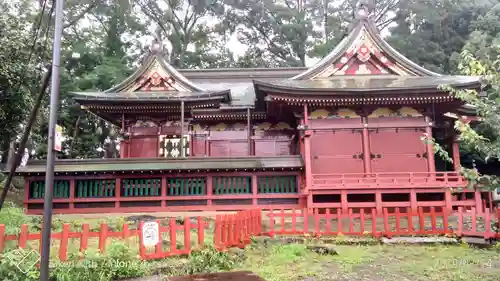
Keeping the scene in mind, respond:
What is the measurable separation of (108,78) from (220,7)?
18.2 metres

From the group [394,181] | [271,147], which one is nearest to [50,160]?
[394,181]

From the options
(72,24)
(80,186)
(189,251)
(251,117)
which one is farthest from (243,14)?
(189,251)

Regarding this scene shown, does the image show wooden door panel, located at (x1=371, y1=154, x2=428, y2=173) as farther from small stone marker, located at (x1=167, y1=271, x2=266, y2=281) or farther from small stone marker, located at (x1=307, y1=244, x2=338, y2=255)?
small stone marker, located at (x1=167, y1=271, x2=266, y2=281)

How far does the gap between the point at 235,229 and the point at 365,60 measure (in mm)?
12518

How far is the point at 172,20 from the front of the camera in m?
46.3

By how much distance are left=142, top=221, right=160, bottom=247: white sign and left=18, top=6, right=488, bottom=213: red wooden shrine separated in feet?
27.5

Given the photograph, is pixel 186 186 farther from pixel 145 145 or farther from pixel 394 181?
pixel 394 181

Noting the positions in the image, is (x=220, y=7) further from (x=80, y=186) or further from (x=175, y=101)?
(x=80, y=186)

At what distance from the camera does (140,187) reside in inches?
682

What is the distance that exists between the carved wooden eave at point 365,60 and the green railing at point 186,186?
693 centimetres

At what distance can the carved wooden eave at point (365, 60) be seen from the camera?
19.3 metres

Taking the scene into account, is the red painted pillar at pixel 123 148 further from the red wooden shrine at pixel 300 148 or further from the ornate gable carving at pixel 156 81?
the ornate gable carving at pixel 156 81

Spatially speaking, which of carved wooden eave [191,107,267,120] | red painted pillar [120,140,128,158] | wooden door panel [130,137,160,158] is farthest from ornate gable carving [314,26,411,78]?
red painted pillar [120,140,128,158]

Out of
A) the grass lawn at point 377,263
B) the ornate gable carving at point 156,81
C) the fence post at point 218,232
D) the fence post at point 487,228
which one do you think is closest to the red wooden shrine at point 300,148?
the ornate gable carving at point 156,81
